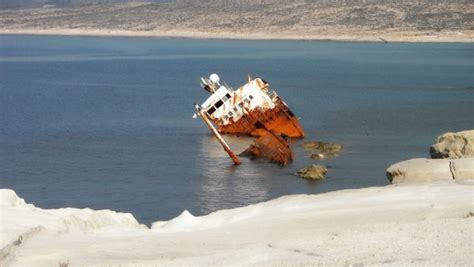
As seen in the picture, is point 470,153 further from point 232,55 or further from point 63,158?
point 232,55

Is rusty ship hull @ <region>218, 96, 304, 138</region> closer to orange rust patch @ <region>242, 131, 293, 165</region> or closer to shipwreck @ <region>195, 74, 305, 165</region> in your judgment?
shipwreck @ <region>195, 74, 305, 165</region>

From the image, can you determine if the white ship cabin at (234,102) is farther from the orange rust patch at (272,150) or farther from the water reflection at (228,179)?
the orange rust patch at (272,150)

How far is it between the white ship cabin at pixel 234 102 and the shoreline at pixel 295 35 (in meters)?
87.3

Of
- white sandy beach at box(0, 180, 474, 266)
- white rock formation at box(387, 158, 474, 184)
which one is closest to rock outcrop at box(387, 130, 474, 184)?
white rock formation at box(387, 158, 474, 184)

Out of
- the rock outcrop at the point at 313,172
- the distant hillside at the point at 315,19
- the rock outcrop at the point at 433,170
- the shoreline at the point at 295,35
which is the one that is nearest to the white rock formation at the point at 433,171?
the rock outcrop at the point at 433,170

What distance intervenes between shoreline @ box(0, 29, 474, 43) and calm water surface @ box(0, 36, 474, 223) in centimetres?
2393

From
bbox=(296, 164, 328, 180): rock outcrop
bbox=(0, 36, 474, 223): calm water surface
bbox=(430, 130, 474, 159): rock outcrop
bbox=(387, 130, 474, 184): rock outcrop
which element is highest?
bbox=(387, 130, 474, 184): rock outcrop

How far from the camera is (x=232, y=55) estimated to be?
363 feet

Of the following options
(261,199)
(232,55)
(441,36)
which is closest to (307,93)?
(261,199)

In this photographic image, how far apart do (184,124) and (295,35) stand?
334 ft

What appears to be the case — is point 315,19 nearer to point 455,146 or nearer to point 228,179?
point 228,179

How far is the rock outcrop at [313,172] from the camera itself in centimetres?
3067

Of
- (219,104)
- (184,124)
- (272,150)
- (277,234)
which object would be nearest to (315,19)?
(184,124)

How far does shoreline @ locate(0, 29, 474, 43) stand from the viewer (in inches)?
5074
